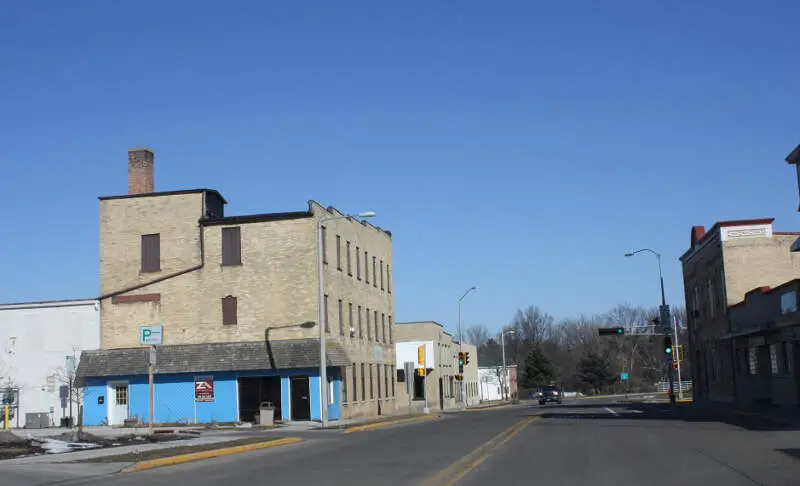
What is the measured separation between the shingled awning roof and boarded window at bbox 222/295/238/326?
1.21m

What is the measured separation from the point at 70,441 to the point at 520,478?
1849 centimetres

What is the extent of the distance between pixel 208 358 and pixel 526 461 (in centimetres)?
2863

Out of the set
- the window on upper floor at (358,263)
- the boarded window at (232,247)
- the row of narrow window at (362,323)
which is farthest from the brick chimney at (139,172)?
the window on upper floor at (358,263)

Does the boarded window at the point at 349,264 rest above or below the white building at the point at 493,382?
above

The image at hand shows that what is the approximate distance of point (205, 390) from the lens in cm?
4534

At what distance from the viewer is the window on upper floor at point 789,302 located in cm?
3731

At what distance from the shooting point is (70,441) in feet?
96.4

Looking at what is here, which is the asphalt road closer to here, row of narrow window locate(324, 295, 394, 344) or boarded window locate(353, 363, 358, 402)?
row of narrow window locate(324, 295, 394, 344)

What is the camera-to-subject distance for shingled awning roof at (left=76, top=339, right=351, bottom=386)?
4469 cm

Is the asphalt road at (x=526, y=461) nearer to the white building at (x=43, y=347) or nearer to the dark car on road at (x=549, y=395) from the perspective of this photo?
A: the white building at (x=43, y=347)

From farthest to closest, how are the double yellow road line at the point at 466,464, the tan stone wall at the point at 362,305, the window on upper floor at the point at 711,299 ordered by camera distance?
the window on upper floor at the point at 711,299, the tan stone wall at the point at 362,305, the double yellow road line at the point at 466,464

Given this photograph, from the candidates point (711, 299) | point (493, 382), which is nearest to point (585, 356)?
point (493, 382)

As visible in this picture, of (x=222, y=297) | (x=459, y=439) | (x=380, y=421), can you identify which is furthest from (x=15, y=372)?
(x=459, y=439)

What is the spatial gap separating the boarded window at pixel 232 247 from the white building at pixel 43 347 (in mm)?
7335
